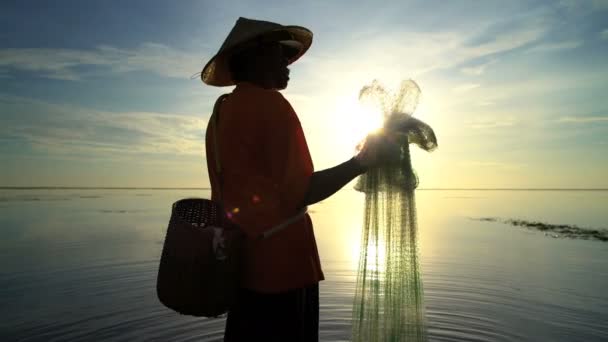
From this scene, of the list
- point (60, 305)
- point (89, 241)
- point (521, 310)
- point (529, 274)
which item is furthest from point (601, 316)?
point (89, 241)

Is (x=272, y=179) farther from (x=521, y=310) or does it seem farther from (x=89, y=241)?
(x=89, y=241)

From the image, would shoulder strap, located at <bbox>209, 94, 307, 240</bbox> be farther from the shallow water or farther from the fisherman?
the shallow water

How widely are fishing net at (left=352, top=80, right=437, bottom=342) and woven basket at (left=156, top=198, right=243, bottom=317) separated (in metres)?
0.84

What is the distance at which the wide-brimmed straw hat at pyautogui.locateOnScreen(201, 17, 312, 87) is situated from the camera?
Result: 1.95m

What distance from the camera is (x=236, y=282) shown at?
184 centimetres

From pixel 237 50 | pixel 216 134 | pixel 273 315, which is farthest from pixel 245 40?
pixel 273 315

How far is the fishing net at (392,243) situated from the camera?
2236 millimetres

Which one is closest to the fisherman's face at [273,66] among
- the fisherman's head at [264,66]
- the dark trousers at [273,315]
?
the fisherman's head at [264,66]

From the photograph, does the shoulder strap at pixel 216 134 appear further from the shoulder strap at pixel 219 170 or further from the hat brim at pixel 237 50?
the hat brim at pixel 237 50

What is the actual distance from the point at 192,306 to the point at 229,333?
32 centimetres

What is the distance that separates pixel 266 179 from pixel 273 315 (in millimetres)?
683

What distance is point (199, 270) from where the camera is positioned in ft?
5.80

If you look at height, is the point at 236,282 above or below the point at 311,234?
below

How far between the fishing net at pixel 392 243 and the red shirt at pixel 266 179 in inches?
24.0
